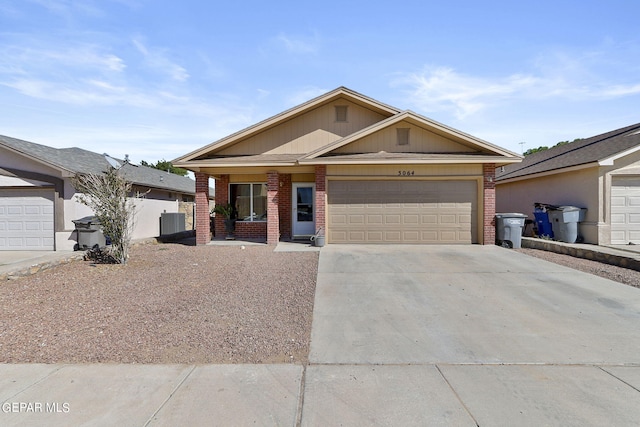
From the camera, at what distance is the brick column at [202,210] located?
12555mm

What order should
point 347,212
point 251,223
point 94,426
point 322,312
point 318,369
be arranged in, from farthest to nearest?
1. point 251,223
2. point 347,212
3. point 322,312
4. point 318,369
5. point 94,426

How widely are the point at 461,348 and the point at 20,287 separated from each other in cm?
834

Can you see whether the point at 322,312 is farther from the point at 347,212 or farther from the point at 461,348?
the point at 347,212

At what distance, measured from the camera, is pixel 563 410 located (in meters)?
2.99

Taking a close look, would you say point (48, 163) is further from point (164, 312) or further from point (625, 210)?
point (625, 210)

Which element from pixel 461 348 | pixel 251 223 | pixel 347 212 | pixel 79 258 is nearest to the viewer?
pixel 461 348

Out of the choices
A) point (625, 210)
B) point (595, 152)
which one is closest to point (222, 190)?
point (595, 152)

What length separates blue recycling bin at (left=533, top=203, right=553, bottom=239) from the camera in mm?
12625

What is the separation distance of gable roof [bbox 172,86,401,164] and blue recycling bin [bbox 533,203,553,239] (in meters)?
6.88

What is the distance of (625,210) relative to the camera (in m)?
11.7

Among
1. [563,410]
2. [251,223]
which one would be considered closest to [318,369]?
[563,410]

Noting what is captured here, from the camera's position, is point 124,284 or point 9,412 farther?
point 124,284

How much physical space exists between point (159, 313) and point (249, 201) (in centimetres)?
935

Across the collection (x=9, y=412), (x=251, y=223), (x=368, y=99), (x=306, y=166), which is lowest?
(x=9, y=412)
